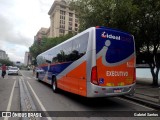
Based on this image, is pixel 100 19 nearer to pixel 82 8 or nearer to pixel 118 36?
pixel 82 8

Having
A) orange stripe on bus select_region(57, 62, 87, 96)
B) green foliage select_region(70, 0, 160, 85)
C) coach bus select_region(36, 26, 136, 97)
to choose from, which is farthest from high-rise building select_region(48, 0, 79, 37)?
coach bus select_region(36, 26, 136, 97)

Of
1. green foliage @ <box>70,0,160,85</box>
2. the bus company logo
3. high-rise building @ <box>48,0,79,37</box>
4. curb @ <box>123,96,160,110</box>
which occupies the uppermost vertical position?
high-rise building @ <box>48,0,79,37</box>

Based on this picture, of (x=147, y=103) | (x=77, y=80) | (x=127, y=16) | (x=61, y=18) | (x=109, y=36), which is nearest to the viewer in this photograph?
(x=109, y=36)

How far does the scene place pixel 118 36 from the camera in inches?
380

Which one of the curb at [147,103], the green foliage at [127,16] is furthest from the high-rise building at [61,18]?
the curb at [147,103]

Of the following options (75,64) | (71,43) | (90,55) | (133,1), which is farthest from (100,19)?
(90,55)

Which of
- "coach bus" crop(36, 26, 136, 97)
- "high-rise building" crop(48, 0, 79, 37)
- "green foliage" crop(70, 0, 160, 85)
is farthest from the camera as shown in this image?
"high-rise building" crop(48, 0, 79, 37)

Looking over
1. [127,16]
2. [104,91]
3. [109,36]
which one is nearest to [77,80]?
[104,91]

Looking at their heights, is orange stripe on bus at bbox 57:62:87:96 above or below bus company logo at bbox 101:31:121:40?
below

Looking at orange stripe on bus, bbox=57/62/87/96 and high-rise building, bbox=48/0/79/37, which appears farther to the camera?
high-rise building, bbox=48/0/79/37

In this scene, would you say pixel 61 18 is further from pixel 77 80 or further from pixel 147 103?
pixel 147 103

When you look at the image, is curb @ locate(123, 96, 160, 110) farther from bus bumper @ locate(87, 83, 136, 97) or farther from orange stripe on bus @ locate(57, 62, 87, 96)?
orange stripe on bus @ locate(57, 62, 87, 96)

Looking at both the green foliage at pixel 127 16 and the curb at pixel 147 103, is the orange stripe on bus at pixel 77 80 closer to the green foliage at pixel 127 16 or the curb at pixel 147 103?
the curb at pixel 147 103

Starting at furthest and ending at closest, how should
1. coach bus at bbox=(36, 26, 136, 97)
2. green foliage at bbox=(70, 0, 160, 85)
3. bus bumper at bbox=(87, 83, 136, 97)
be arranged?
1. green foliage at bbox=(70, 0, 160, 85)
2. coach bus at bbox=(36, 26, 136, 97)
3. bus bumper at bbox=(87, 83, 136, 97)
